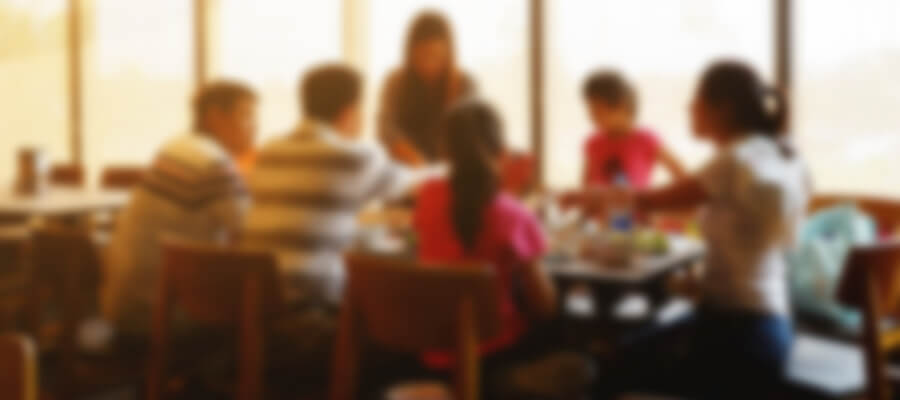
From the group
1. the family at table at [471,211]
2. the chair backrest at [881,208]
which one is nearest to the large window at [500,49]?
the family at table at [471,211]

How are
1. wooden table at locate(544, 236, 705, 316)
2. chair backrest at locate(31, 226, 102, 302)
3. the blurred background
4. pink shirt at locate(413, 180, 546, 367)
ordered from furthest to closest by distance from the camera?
the blurred background
chair backrest at locate(31, 226, 102, 302)
wooden table at locate(544, 236, 705, 316)
pink shirt at locate(413, 180, 546, 367)

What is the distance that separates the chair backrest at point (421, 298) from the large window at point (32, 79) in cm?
519

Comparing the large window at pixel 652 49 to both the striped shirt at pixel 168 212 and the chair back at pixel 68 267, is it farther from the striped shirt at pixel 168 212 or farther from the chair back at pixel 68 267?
the chair back at pixel 68 267

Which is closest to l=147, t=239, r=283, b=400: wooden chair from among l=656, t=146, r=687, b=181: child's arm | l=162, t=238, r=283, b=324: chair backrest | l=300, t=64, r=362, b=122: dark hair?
l=162, t=238, r=283, b=324: chair backrest

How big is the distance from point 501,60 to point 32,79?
147 inches

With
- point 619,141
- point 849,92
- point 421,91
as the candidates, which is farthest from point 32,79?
point 849,92

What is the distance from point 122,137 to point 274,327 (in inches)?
187

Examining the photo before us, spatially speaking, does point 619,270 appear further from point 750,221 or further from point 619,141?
point 619,141

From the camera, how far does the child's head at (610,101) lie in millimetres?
3850

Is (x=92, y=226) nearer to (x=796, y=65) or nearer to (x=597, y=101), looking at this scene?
(x=597, y=101)

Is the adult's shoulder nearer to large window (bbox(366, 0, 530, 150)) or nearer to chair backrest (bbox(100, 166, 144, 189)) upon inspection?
large window (bbox(366, 0, 530, 150))

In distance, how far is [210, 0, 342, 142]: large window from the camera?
19.9 feet

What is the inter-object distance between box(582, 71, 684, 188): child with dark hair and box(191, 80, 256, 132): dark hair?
157cm

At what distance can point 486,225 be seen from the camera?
2.24 m
